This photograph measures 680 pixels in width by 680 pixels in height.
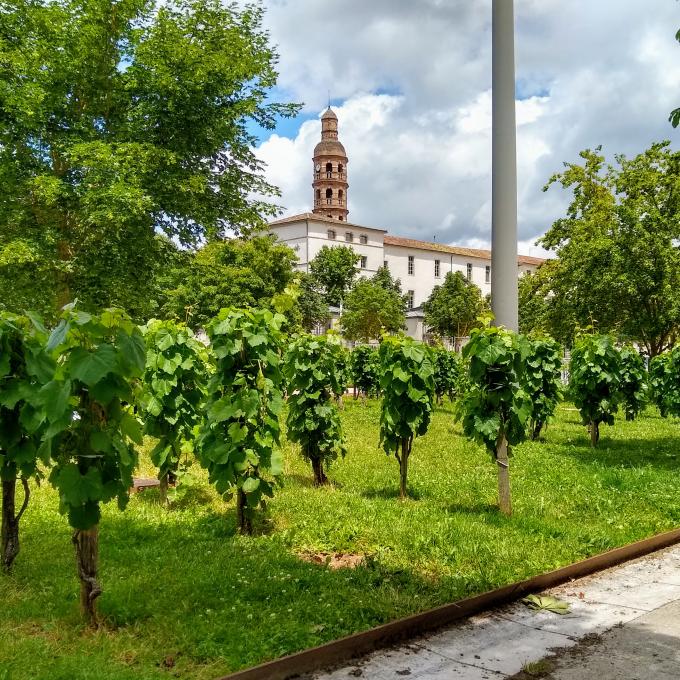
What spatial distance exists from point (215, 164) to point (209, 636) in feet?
64.9

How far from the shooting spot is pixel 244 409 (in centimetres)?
657

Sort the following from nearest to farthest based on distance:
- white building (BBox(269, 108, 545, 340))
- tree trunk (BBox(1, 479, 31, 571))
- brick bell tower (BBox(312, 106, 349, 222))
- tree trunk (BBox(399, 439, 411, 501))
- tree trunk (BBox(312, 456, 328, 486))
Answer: tree trunk (BBox(1, 479, 31, 571))
tree trunk (BBox(399, 439, 411, 501))
tree trunk (BBox(312, 456, 328, 486))
white building (BBox(269, 108, 545, 340))
brick bell tower (BBox(312, 106, 349, 222))

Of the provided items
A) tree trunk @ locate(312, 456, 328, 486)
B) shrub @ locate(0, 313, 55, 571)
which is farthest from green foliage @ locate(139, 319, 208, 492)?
shrub @ locate(0, 313, 55, 571)

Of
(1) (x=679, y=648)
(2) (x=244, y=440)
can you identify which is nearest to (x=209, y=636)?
(2) (x=244, y=440)

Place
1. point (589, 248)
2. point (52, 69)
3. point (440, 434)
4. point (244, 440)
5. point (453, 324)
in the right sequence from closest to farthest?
point (244, 440)
point (440, 434)
point (52, 69)
point (589, 248)
point (453, 324)

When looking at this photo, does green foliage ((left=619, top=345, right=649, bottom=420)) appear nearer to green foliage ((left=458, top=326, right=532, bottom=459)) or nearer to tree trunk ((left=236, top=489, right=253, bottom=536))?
green foliage ((left=458, top=326, right=532, bottom=459))

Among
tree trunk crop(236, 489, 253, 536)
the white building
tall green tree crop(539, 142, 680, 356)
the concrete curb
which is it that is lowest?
the concrete curb

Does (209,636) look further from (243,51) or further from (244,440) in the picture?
(243,51)

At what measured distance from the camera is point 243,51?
2066 centimetres

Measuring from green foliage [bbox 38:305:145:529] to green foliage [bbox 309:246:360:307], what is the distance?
66316 mm

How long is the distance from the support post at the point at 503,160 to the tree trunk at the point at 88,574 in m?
4.63

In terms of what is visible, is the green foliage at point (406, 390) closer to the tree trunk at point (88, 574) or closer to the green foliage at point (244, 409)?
the green foliage at point (244, 409)

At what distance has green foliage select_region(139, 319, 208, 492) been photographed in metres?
8.25

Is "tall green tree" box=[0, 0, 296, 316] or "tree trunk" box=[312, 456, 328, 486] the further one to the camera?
"tall green tree" box=[0, 0, 296, 316]
